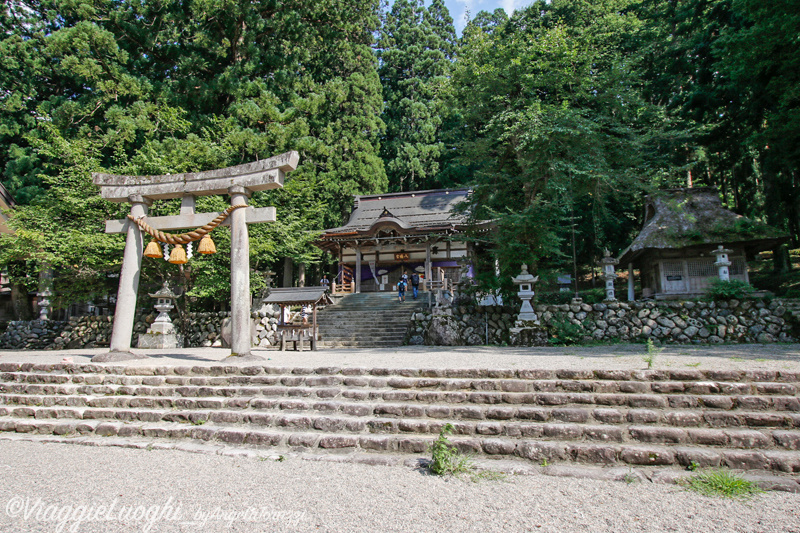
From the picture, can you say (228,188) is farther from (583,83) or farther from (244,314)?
(583,83)

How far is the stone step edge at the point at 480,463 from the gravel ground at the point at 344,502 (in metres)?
0.09

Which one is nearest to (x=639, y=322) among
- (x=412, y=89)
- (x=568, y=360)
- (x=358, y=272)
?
(x=568, y=360)

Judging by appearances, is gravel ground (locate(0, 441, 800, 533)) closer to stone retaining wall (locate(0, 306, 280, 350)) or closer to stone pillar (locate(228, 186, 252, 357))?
stone pillar (locate(228, 186, 252, 357))

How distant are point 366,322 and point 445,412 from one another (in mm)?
9274

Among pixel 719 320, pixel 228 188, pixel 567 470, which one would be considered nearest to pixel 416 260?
pixel 719 320

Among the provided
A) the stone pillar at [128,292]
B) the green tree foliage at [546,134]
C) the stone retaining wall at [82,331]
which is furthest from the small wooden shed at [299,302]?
the green tree foliage at [546,134]

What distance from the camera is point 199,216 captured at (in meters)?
7.44

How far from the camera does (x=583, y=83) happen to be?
35.0 ft

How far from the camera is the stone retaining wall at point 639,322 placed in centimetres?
945

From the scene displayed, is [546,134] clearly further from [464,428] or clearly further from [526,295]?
[464,428]

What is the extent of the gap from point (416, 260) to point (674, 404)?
16.7 m

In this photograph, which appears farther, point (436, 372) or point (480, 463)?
point (436, 372)

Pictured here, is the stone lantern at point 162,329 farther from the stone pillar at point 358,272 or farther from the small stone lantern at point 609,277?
the small stone lantern at point 609,277

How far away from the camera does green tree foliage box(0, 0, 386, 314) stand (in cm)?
1210
